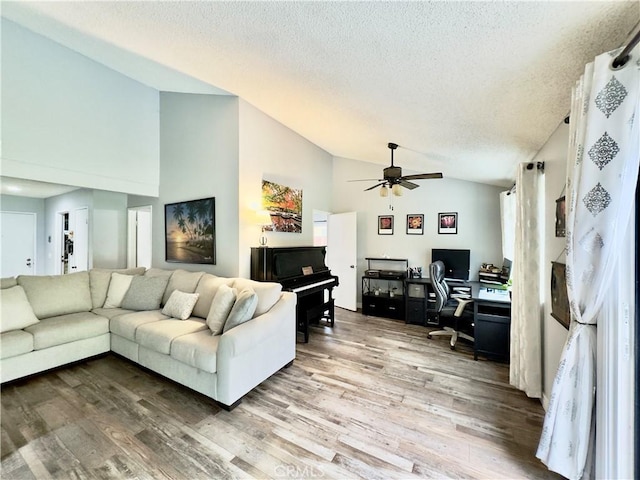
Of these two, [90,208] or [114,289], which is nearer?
[114,289]

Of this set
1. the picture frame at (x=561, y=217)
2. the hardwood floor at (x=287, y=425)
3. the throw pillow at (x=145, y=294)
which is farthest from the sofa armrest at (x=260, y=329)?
the picture frame at (x=561, y=217)

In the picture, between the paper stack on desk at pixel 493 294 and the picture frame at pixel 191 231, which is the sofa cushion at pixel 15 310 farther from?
the paper stack on desk at pixel 493 294

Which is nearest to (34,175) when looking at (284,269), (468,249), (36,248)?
(284,269)

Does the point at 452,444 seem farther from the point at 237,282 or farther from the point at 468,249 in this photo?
the point at 468,249

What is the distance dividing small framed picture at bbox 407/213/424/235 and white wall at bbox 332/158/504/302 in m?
0.06

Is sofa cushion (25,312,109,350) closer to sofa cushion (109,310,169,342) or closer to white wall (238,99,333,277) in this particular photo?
sofa cushion (109,310,169,342)

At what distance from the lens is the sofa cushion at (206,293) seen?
9.48 ft

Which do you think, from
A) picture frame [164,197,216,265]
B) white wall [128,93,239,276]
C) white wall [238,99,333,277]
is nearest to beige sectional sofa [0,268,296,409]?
picture frame [164,197,216,265]

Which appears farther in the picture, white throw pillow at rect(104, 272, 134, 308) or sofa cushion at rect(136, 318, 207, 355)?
white throw pillow at rect(104, 272, 134, 308)

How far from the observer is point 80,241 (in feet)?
15.0

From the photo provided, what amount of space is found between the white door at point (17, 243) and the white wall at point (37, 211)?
0.19 ft

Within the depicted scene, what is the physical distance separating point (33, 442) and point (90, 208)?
3.86m

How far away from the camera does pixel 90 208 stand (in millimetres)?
4359

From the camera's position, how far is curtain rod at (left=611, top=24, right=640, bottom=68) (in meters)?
0.90
